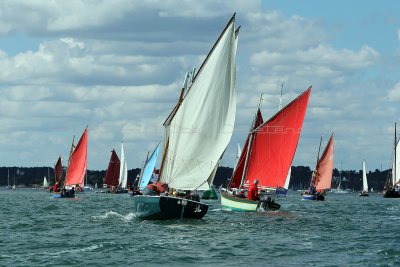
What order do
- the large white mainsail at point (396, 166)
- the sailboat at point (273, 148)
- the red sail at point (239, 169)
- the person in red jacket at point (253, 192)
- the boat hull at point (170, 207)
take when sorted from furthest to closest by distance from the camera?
the large white mainsail at point (396, 166) < the red sail at point (239, 169) < the sailboat at point (273, 148) < the person in red jacket at point (253, 192) < the boat hull at point (170, 207)

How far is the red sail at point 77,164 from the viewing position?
514ft

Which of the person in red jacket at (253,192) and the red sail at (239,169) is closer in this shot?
the person in red jacket at (253,192)

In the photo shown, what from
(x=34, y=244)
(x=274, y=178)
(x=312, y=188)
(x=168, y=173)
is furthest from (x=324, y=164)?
(x=34, y=244)

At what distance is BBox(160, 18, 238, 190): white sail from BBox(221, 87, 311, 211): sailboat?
66.0 feet

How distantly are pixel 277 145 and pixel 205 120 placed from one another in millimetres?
23866

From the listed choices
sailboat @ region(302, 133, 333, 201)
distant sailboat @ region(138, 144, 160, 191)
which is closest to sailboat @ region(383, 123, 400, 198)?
sailboat @ region(302, 133, 333, 201)

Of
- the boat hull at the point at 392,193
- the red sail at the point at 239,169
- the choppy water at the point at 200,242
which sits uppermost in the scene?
the boat hull at the point at 392,193

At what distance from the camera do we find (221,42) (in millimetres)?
63000

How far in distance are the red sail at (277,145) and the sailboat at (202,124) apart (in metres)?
22.4

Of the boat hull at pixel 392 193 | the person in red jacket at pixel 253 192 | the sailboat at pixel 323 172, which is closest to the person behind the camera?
the person in red jacket at pixel 253 192

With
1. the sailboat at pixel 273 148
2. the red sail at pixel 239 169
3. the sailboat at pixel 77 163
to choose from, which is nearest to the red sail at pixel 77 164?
the sailboat at pixel 77 163

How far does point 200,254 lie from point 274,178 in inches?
1633

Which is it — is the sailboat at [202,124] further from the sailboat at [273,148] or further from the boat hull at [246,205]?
the sailboat at [273,148]

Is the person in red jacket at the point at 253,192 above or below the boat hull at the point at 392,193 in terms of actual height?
below
